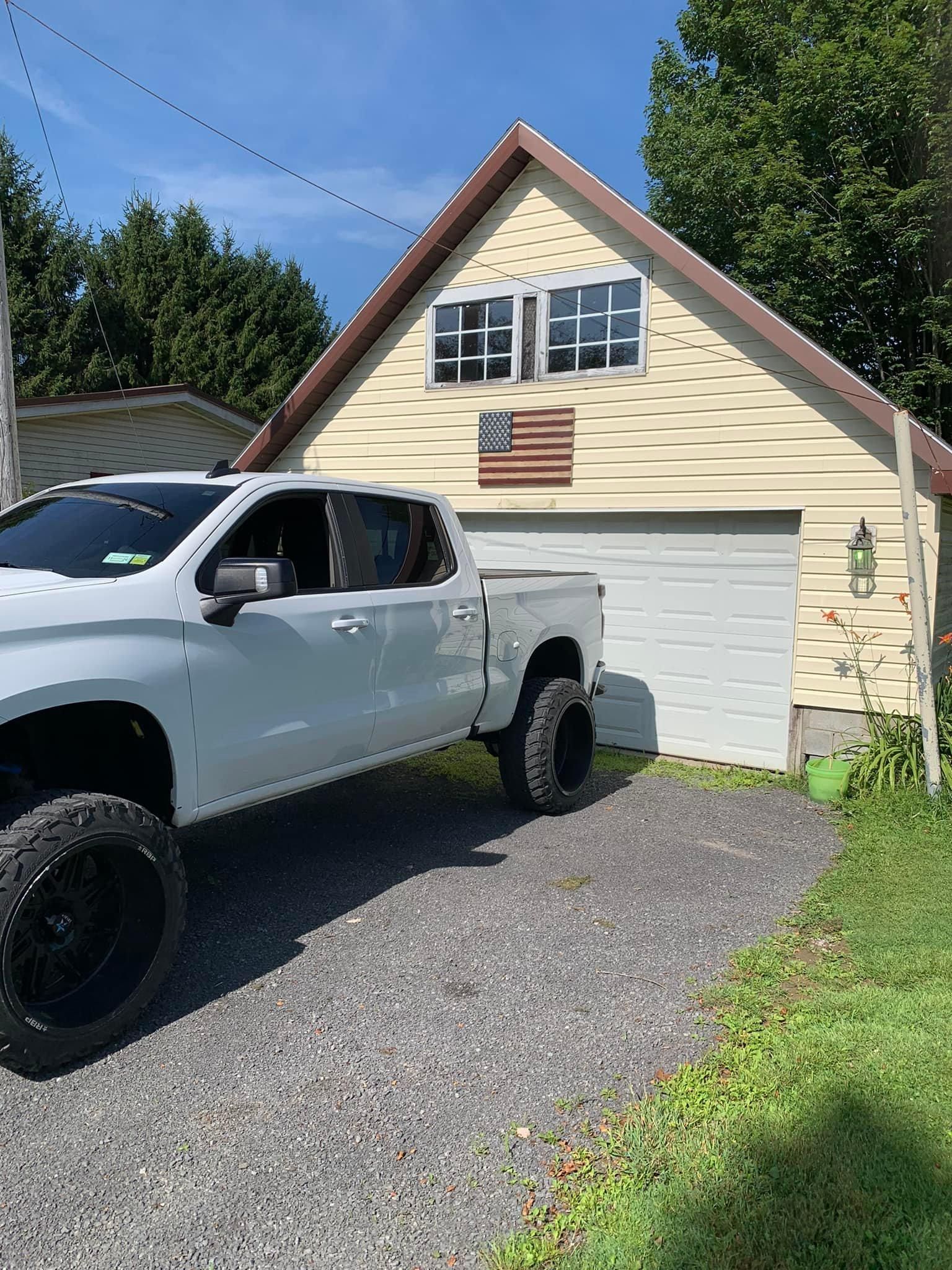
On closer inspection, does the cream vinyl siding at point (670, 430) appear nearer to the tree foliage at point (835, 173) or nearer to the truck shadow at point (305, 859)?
the truck shadow at point (305, 859)

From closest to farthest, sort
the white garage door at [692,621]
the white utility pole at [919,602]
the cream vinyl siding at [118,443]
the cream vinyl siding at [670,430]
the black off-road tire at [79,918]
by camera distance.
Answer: the black off-road tire at [79,918] → the white utility pole at [919,602] → the cream vinyl siding at [670,430] → the white garage door at [692,621] → the cream vinyl siding at [118,443]

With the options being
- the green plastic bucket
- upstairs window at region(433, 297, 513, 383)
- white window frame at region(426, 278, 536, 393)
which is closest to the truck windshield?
the green plastic bucket

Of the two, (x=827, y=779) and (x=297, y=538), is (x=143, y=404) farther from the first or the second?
(x=827, y=779)

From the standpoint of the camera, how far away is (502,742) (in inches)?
257

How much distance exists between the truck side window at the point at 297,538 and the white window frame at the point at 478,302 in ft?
17.7

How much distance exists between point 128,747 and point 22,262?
2415cm

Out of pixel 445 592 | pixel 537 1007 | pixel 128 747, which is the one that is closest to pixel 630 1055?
pixel 537 1007

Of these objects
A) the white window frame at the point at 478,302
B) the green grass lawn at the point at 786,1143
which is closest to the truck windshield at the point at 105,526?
the green grass lawn at the point at 786,1143

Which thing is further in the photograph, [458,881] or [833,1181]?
[458,881]

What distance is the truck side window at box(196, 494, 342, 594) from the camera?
4.54 metres

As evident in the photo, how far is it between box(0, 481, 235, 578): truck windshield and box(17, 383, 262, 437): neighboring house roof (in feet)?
30.4

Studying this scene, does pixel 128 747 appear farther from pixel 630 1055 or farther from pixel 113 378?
pixel 113 378

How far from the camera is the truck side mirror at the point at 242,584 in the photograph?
3871 mm

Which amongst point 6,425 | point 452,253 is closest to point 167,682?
point 6,425
